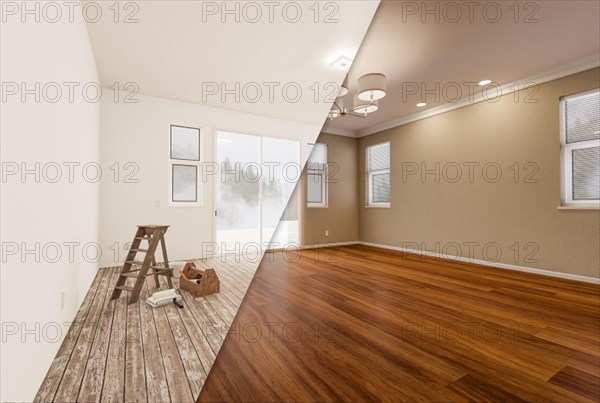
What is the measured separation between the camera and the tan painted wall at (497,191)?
3434 millimetres

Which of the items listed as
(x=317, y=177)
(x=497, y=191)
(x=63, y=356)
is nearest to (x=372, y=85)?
(x=497, y=191)

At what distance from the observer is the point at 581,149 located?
337 centimetres

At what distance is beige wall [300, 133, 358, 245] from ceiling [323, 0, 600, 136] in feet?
7.77

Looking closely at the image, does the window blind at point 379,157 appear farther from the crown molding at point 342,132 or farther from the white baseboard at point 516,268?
the white baseboard at point 516,268

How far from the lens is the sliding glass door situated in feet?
16.2

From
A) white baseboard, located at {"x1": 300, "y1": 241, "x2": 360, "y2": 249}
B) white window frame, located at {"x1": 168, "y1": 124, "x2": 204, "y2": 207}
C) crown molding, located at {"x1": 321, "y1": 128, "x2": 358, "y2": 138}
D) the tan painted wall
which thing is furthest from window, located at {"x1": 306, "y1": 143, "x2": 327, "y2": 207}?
white window frame, located at {"x1": 168, "y1": 124, "x2": 204, "y2": 207}

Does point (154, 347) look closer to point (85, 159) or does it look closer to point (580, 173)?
point (85, 159)

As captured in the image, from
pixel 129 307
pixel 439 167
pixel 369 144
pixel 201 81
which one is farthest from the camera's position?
pixel 369 144

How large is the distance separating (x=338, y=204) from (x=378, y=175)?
3.67 feet

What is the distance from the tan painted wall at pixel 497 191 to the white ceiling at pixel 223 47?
232 cm

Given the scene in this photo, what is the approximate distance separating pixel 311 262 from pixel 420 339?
8.71 ft

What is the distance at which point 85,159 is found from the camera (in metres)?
2.75

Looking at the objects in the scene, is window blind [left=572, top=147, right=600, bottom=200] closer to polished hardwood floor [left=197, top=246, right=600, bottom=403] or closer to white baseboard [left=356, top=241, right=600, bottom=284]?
white baseboard [left=356, top=241, right=600, bottom=284]

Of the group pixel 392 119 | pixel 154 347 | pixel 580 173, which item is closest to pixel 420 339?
pixel 154 347
